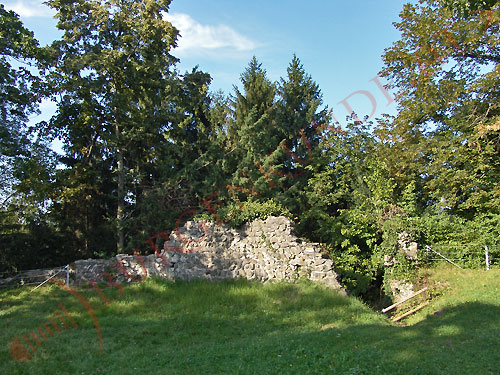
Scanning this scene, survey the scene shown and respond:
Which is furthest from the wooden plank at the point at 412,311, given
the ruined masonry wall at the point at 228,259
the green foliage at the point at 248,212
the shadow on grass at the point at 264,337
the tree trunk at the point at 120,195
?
the tree trunk at the point at 120,195

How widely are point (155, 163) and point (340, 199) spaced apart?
8379 mm

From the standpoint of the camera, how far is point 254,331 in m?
7.91

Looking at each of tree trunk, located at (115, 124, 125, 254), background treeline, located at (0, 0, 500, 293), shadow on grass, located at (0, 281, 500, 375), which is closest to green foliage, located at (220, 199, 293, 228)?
background treeline, located at (0, 0, 500, 293)

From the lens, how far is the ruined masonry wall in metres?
11.1

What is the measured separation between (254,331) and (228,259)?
3.83 meters

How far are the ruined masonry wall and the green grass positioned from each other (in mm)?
520

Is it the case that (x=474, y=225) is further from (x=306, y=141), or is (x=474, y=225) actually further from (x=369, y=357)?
(x=369, y=357)

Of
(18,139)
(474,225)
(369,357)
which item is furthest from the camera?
(474,225)

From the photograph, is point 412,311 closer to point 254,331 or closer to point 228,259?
point 254,331

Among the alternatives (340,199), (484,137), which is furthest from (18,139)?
(484,137)

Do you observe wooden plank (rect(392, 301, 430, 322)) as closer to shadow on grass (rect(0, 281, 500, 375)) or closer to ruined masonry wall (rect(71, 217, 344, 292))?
shadow on grass (rect(0, 281, 500, 375))

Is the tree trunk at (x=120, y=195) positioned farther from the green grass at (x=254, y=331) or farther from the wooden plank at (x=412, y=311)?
the wooden plank at (x=412, y=311)

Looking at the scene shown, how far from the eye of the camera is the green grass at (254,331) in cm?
570

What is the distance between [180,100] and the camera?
16.1 metres
